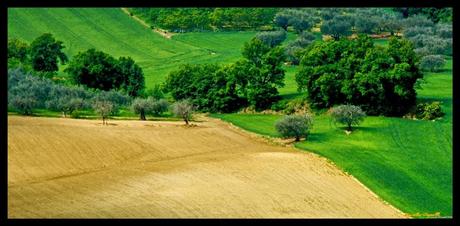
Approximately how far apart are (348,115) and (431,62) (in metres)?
43.1

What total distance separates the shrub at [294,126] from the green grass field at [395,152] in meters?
1.25

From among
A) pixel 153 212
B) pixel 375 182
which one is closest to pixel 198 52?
pixel 375 182

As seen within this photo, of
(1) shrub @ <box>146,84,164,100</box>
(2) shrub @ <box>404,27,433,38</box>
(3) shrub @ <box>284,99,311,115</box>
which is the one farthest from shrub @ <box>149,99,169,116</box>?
(2) shrub @ <box>404,27,433,38</box>

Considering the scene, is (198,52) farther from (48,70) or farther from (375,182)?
(375,182)

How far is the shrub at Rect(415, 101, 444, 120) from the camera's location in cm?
8631

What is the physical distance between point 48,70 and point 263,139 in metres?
43.9

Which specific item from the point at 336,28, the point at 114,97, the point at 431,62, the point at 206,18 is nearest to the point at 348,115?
the point at 114,97

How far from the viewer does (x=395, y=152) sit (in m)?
70.8

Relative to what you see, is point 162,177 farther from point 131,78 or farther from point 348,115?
point 131,78

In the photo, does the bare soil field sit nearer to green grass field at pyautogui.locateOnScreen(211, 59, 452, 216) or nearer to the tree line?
green grass field at pyautogui.locateOnScreen(211, 59, 452, 216)

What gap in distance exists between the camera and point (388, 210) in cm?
5481
